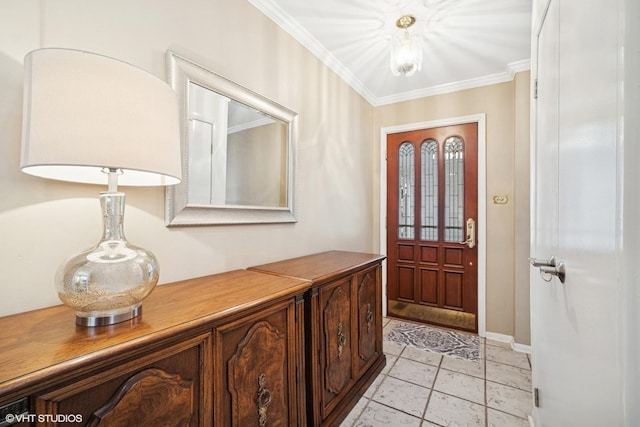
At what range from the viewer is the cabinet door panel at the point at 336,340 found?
1.46m

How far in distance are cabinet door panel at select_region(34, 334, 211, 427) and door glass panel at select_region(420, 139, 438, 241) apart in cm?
268

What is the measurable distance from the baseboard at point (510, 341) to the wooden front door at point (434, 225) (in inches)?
5.9

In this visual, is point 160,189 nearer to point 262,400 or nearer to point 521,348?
point 262,400

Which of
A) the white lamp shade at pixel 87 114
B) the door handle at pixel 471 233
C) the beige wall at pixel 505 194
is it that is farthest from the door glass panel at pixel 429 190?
the white lamp shade at pixel 87 114

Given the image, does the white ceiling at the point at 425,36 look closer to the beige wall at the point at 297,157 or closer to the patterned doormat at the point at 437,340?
the beige wall at the point at 297,157

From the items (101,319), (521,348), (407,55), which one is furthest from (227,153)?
(521,348)

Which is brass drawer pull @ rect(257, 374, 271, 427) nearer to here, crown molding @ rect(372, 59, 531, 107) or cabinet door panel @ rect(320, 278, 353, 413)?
cabinet door panel @ rect(320, 278, 353, 413)

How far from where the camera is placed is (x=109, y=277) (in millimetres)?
761

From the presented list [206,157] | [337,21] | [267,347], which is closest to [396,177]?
[337,21]

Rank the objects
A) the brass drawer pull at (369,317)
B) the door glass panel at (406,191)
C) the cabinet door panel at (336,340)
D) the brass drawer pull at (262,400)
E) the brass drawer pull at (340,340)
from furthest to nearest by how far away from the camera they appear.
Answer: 1. the door glass panel at (406,191)
2. the brass drawer pull at (369,317)
3. the brass drawer pull at (340,340)
4. the cabinet door panel at (336,340)
5. the brass drawer pull at (262,400)

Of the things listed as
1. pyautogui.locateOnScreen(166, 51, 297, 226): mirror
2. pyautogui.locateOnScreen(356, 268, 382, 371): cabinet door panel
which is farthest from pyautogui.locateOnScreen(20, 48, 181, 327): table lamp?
pyautogui.locateOnScreen(356, 268, 382, 371): cabinet door panel

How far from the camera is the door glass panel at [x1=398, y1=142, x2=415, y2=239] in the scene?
3131 mm

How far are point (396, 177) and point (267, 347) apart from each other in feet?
8.55

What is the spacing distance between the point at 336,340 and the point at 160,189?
3.99 ft
